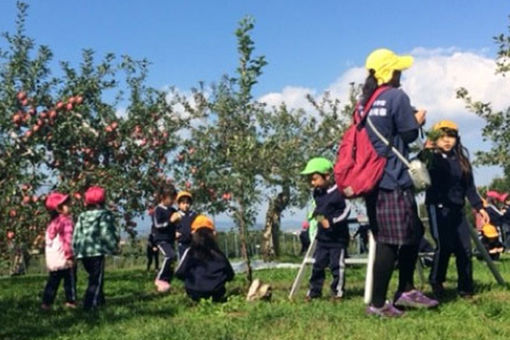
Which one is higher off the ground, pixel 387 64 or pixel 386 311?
pixel 387 64

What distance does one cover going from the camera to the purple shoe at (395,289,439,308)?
18.0 feet

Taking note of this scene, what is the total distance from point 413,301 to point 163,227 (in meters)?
5.40

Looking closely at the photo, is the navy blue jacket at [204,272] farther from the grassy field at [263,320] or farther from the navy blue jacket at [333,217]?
the navy blue jacket at [333,217]

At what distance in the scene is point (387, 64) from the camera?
5.34 meters

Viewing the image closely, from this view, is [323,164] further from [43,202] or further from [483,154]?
[483,154]

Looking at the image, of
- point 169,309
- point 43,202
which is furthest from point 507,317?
point 43,202

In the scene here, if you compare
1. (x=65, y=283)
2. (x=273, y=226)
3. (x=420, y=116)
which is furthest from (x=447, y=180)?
(x=273, y=226)

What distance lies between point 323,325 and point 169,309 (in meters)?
2.44

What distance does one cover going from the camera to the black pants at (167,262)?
9703 mm

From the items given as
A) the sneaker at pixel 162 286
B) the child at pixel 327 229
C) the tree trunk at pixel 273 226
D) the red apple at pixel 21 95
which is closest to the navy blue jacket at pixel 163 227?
the sneaker at pixel 162 286

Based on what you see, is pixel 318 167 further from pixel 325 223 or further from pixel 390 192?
pixel 390 192

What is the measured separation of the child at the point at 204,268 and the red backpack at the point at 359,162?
265cm

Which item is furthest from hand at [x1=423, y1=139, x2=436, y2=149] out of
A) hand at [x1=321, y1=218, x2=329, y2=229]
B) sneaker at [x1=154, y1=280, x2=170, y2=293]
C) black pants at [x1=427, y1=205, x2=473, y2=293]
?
sneaker at [x1=154, y1=280, x2=170, y2=293]

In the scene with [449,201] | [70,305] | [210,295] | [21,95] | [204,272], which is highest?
[21,95]
